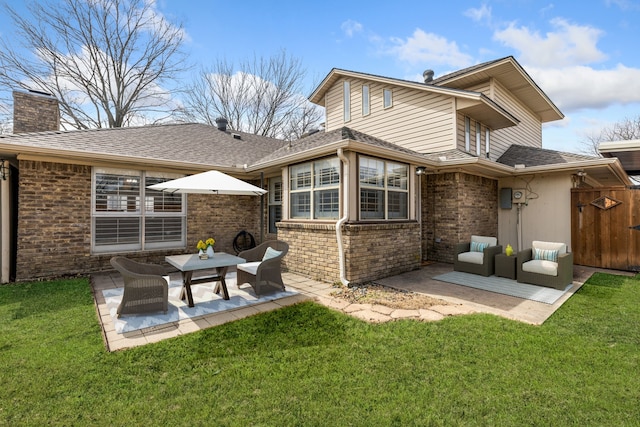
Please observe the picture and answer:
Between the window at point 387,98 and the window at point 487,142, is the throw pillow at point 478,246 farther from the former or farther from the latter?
the window at point 387,98

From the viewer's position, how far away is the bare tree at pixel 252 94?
809 inches

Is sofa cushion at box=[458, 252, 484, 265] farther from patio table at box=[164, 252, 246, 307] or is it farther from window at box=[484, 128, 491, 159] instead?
patio table at box=[164, 252, 246, 307]

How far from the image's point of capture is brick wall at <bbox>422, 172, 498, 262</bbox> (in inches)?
332

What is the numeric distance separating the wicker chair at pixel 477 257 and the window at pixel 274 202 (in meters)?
5.33

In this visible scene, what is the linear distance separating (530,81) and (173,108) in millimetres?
18794

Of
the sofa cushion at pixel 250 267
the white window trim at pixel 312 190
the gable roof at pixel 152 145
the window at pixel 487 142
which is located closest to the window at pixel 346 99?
the gable roof at pixel 152 145

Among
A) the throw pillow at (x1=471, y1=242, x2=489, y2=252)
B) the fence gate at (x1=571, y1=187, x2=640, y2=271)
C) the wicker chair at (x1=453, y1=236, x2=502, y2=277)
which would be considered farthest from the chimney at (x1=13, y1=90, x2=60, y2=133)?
the fence gate at (x1=571, y1=187, x2=640, y2=271)

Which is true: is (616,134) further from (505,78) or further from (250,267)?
(250,267)

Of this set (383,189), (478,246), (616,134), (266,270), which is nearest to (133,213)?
(266,270)

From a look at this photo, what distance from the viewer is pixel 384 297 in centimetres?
545

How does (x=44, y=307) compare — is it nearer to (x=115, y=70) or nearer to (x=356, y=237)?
(x=356, y=237)

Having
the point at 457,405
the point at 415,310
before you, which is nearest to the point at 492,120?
the point at 415,310

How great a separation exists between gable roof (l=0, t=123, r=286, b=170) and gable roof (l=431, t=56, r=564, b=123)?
23.6 feet

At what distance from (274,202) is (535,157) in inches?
340
